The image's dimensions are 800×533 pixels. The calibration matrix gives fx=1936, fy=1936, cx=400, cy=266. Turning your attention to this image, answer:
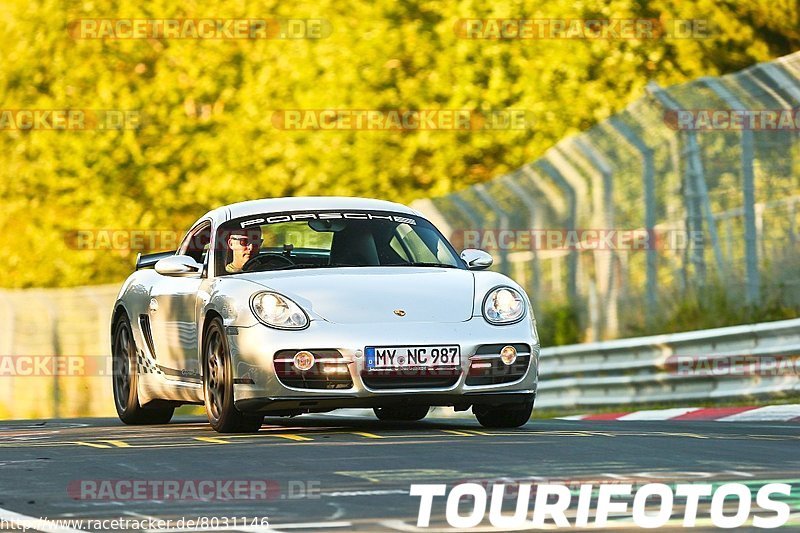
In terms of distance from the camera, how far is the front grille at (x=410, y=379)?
34.2 feet

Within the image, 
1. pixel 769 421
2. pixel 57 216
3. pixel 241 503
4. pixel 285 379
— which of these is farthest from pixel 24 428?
pixel 57 216

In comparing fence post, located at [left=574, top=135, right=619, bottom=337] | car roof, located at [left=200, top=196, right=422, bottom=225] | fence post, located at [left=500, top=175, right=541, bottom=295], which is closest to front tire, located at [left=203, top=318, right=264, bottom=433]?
car roof, located at [left=200, top=196, right=422, bottom=225]

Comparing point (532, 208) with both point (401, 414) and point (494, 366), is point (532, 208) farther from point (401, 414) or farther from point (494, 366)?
point (494, 366)

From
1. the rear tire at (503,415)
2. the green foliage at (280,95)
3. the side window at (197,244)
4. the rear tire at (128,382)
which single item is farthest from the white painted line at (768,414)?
the green foliage at (280,95)

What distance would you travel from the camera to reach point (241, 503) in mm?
7473

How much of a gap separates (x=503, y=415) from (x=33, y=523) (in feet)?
15.5

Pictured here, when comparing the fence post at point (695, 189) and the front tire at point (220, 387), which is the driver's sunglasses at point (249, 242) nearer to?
the front tire at point (220, 387)

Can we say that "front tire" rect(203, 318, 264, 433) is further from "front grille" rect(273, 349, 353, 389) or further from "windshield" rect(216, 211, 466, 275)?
"windshield" rect(216, 211, 466, 275)

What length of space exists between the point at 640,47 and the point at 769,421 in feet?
68.8

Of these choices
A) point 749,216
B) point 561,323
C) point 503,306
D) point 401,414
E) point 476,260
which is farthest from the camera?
point 561,323

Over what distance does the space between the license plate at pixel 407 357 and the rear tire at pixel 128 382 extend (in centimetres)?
312

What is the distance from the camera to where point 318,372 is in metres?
10.5

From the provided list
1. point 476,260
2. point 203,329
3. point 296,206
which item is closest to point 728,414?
point 476,260

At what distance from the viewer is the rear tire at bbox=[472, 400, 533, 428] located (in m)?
11.2
